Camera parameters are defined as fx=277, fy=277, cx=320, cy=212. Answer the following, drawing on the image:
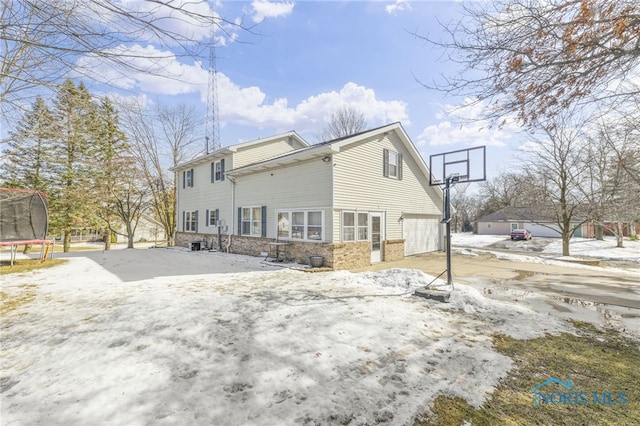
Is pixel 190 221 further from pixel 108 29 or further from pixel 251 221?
pixel 108 29

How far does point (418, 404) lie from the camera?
2.65 m

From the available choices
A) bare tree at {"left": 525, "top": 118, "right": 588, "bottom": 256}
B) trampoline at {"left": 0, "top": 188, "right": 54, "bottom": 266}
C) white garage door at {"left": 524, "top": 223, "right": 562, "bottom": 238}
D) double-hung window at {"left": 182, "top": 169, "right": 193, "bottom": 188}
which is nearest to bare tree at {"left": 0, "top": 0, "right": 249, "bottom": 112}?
trampoline at {"left": 0, "top": 188, "right": 54, "bottom": 266}

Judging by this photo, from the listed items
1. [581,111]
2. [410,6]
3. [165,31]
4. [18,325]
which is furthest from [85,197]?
[581,111]

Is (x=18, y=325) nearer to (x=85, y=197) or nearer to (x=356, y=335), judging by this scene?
(x=356, y=335)

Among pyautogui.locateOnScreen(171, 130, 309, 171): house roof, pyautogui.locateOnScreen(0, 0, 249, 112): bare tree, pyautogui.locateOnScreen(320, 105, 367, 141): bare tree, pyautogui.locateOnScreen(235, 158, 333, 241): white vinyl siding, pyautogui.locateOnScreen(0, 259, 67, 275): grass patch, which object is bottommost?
pyautogui.locateOnScreen(0, 259, 67, 275): grass patch

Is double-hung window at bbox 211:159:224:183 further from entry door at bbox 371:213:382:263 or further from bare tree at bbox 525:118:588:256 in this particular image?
bare tree at bbox 525:118:588:256

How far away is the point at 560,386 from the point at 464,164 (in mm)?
6074

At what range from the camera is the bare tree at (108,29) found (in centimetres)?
300

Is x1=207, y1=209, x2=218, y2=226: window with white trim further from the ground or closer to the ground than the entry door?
further from the ground

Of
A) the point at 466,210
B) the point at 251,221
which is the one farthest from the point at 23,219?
the point at 466,210

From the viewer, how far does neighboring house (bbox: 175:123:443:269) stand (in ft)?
34.2

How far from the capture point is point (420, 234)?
14703 millimetres

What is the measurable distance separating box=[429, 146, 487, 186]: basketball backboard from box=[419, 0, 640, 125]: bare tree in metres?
3.52

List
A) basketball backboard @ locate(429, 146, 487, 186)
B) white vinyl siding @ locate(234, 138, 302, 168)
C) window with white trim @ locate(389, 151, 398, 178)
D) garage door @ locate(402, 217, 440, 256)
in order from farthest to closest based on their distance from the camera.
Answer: white vinyl siding @ locate(234, 138, 302, 168) → garage door @ locate(402, 217, 440, 256) → window with white trim @ locate(389, 151, 398, 178) → basketball backboard @ locate(429, 146, 487, 186)
